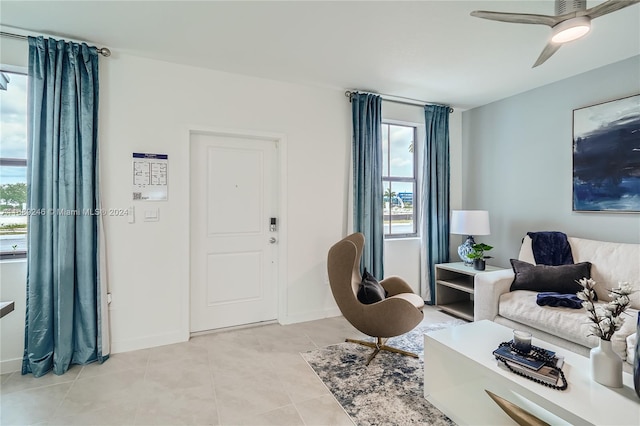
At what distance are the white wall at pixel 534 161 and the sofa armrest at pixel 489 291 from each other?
997 millimetres

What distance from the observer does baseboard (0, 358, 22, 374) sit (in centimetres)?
246

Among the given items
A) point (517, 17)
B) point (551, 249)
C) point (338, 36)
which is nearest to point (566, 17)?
point (517, 17)

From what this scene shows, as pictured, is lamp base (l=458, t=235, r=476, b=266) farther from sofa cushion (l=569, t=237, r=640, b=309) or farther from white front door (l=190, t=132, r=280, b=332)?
white front door (l=190, t=132, r=280, b=332)

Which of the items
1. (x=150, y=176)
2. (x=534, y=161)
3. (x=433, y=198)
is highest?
(x=534, y=161)

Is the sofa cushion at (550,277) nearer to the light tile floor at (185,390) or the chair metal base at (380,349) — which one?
the chair metal base at (380,349)

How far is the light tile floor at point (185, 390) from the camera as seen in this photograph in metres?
1.96

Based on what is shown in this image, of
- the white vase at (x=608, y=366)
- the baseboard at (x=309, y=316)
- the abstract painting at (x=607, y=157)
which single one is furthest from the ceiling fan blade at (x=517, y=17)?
the baseboard at (x=309, y=316)

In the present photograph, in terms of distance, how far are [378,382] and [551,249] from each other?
218cm

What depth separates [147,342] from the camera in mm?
2910

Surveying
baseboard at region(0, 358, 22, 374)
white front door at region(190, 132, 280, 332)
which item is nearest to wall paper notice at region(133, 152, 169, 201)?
white front door at region(190, 132, 280, 332)

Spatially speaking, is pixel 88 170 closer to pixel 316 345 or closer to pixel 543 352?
pixel 316 345

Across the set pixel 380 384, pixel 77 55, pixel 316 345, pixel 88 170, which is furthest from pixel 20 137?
pixel 380 384

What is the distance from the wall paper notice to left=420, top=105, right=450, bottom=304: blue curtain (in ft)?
10.1

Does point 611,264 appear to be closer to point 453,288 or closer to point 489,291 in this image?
point 489,291
